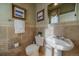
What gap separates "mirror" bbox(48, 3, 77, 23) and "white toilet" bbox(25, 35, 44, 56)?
0.24 m

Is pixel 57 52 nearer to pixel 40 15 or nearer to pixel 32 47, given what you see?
pixel 32 47

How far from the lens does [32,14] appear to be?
1.31 m

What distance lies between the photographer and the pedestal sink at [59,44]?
126 cm

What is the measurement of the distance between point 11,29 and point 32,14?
0.29 meters

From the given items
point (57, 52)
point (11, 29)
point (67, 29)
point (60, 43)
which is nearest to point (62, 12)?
point (67, 29)

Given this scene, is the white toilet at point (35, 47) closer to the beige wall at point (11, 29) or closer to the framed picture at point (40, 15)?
the beige wall at point (11, 29)

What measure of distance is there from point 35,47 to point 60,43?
11.4 inches

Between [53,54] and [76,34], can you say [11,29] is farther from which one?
[76,34]

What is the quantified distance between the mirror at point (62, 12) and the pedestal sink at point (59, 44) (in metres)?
0.21

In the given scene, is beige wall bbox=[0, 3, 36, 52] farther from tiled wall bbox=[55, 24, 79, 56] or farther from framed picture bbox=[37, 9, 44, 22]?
tiled wall bbox=[55, 24, 79, 56]

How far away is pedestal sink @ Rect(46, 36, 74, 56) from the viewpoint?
1.26m

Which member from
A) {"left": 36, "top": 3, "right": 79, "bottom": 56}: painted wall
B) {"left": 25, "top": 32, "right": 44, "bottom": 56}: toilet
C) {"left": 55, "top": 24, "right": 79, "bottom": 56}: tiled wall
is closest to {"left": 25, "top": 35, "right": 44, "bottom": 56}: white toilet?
{"left": 25, "top": 32, "right": 44, "bottom": 56}: toilet

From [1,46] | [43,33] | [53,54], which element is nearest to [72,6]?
[43,33]

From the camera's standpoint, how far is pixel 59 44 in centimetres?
128
